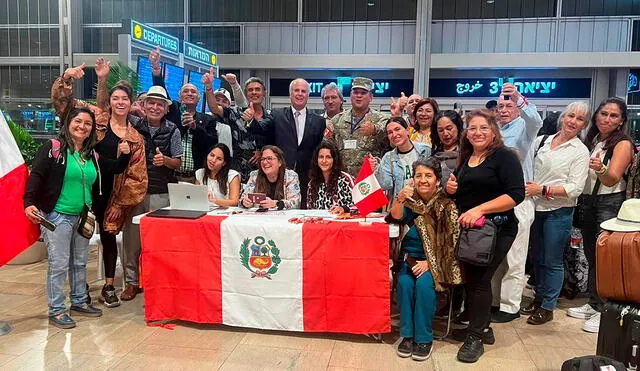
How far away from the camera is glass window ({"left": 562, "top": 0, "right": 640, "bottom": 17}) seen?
821 centimetres

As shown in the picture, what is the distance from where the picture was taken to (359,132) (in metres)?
3.72

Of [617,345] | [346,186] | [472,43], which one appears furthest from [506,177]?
[472,43]

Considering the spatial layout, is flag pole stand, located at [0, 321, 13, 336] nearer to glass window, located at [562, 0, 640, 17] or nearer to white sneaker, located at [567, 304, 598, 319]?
white sneaker, located at [567, 304, 598, 319]

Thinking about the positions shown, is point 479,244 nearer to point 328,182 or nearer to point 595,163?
point 595,163

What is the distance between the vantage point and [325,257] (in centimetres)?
288

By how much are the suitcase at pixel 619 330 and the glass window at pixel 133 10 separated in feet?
28.7

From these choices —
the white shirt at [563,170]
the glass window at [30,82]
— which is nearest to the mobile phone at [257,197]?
the white shirt at [563,170]

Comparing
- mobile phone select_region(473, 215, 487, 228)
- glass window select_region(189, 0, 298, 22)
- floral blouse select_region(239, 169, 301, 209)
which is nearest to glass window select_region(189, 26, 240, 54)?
glass window select_region(189, 0, 298, 22)

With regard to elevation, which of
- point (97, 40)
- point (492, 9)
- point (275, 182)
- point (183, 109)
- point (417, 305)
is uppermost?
point (492, 9)

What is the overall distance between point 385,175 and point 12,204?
2311 mm

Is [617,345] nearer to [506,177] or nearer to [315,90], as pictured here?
[506,177]

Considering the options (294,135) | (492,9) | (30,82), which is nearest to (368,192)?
(294,135)

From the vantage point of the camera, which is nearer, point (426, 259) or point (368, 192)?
point (426, 259)

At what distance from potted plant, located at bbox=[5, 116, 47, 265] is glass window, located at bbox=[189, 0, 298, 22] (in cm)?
514
